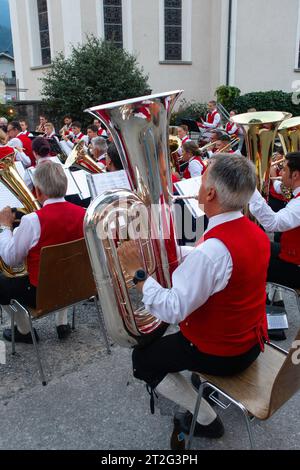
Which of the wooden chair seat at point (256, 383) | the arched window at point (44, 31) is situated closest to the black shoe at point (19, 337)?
the wooden chair seat at point (256, 383)

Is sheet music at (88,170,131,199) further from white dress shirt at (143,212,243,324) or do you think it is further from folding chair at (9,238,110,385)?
white dress shirt at (143,212,243,324)

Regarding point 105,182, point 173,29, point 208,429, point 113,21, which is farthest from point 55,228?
point 173,29

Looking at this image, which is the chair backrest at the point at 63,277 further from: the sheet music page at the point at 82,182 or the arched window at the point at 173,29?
the arched window at the point at 173,29

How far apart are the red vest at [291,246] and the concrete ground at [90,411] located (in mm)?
572

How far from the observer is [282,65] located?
17.5 m

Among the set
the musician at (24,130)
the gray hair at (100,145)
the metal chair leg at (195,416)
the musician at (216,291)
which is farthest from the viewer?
the musician at (24,130)

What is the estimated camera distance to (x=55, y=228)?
250cm

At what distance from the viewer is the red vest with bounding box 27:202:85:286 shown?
247 centimetres

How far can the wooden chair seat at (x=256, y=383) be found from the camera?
1.54m

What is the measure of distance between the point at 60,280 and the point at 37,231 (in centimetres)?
33

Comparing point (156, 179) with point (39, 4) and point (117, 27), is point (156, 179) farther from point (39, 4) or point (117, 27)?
point (39, 4)

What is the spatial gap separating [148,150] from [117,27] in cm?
1787
